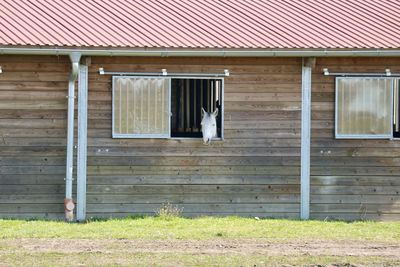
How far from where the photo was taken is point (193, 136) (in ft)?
58.0

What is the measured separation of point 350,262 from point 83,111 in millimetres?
6243

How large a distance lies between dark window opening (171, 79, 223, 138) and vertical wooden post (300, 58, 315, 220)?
2737 mm

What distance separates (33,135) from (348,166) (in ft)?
18.3

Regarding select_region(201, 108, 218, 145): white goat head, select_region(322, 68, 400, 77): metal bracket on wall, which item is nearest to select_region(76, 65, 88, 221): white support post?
select_region(201, 108, 218, 145): white goat head

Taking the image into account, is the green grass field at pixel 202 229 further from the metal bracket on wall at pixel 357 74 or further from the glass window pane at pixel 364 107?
the metal bracket on wall at pixel 357 74

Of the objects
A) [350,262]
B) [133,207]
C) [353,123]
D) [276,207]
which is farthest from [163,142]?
[350,262]

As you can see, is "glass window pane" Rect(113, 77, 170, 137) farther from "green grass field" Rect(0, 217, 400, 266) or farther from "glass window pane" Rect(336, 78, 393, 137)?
"glass window pane" Rect(336, 78, 393, 137)

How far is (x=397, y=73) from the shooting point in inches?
680

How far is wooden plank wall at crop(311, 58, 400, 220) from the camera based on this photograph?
1709cm

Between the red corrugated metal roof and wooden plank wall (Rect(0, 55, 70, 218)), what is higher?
the red corrugated metal roof

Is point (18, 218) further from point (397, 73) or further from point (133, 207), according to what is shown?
point (397, 73)

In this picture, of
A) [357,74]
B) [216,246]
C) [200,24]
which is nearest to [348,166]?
[357,74]

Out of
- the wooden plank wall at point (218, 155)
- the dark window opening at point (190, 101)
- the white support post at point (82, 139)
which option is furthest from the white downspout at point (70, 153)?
the dark window opening at point (190, 101)

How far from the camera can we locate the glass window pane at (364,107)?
17.2m
